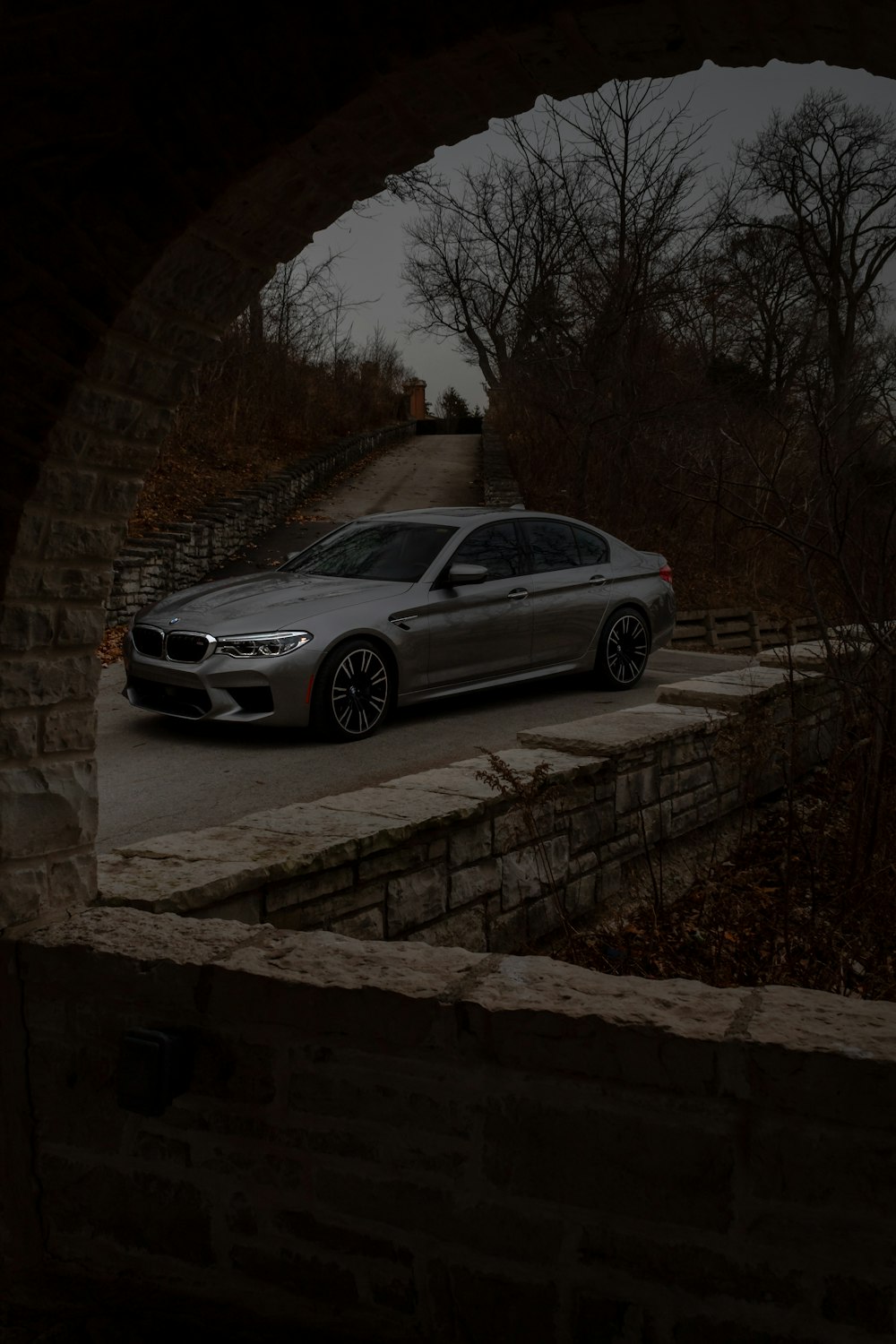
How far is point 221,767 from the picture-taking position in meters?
7.58

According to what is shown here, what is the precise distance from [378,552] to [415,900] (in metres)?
4.74

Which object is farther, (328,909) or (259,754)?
(259,754)

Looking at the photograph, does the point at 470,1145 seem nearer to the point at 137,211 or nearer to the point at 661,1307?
the point at 661,1307

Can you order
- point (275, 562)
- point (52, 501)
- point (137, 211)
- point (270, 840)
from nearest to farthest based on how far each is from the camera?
point (137, 211) → point (52, 501) → point (270, 840) → point (275, 562)

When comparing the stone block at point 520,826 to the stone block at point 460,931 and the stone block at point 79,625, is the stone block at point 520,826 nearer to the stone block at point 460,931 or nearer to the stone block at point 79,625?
the stone block at point 460,931

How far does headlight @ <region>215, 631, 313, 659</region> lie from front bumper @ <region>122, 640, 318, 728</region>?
0.14 ft

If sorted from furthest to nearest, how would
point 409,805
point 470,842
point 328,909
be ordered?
1. point 470,842
2. point 409,805
3. point 328,909

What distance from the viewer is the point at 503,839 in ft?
18.4

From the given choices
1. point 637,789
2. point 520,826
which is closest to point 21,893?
point 520,826

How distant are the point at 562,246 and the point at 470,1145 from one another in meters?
18.9

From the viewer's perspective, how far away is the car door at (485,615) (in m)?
8.85

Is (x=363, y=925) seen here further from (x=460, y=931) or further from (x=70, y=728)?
(x=70, y=728)

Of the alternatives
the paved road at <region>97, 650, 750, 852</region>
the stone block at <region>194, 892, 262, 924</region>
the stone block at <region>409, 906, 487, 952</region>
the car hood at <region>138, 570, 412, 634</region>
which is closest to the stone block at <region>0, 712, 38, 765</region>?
the stone block at <region>194, 892, 262, 924</region>

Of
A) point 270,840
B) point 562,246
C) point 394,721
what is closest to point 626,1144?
point 270,840
